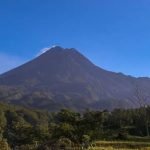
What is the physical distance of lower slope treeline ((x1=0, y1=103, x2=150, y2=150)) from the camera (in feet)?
93.4

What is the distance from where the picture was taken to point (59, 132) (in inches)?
1777

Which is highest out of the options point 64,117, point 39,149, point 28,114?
point 28,114

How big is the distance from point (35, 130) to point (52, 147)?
150 feet

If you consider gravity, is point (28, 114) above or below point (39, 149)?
above

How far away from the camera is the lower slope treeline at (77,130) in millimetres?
28469

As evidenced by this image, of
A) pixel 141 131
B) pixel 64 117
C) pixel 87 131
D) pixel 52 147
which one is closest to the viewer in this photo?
pixel 52 147

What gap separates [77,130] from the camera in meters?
43.9

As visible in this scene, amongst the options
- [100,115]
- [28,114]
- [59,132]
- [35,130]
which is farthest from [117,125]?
[28,114]

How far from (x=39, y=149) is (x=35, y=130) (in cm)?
4541

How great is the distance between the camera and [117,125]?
70250 millimetres

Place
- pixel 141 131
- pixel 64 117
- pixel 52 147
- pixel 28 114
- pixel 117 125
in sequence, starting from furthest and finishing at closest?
pixel 28 114
pixel 117 125
pixel 141 131
pixel 64 117
pixel 52 147

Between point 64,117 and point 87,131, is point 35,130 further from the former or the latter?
point 87,131

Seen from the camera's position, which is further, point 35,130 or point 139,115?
point 139,115

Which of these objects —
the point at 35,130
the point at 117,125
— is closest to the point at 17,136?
the point at 35,130
